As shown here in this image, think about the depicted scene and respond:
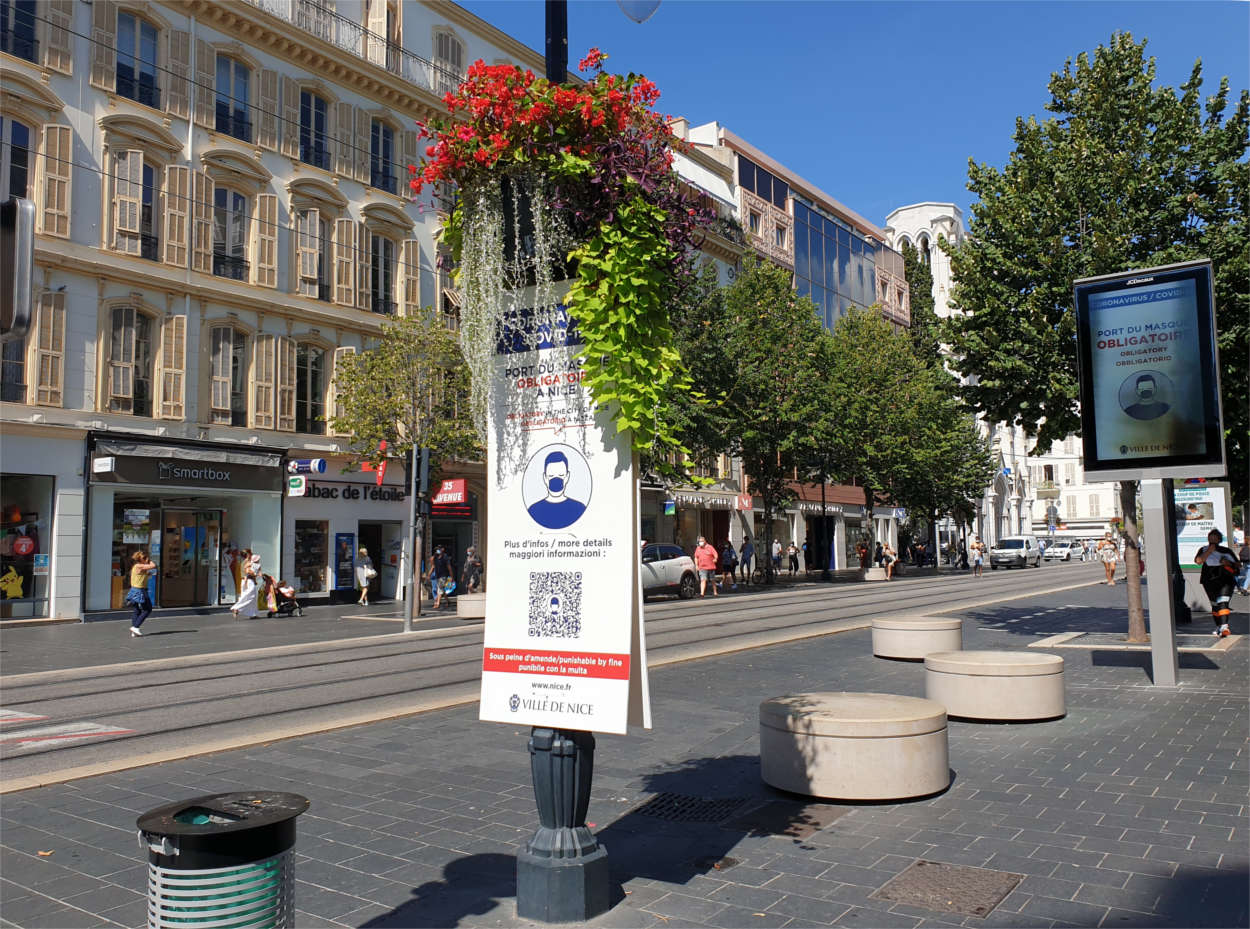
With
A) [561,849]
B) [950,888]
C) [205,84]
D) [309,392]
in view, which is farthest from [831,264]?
[561,849]

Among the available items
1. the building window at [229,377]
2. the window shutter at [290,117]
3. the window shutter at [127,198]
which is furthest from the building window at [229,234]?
the window shutter at [290,117]

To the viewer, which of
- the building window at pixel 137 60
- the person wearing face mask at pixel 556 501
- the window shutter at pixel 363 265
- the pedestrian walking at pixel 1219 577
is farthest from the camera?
the window shutter at pixel 363 265

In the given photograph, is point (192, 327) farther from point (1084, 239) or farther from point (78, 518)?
→ point (1084, 239)

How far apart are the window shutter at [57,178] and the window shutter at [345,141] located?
27.3 ft

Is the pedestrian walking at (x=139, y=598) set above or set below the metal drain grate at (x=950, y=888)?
above

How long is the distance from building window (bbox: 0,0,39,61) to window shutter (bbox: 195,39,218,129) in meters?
4.07

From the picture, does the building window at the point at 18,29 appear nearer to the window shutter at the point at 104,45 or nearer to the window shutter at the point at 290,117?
the window shutter at the point at 104,45

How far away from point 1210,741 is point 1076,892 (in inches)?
163

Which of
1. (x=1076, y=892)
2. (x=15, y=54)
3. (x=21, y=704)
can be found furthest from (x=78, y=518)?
(x=1076, y=892)

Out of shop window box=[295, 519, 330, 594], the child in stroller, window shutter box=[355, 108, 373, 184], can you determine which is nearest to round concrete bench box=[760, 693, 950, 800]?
the child in stroller

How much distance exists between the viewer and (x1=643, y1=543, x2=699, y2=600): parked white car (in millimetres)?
27547

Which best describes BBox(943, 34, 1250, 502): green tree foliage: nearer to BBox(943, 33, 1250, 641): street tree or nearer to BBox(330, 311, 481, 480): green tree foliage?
BBox(943, 33, 1250, 641): street tree

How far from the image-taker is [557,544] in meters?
4.50

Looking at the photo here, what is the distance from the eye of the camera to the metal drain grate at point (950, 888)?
14.4 ft
